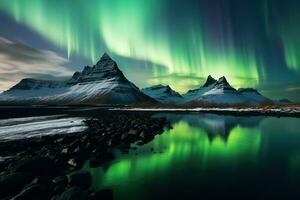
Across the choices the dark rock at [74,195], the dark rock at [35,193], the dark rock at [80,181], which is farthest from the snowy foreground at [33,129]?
the dark rock at [74,195]

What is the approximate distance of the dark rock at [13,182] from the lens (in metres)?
16.9

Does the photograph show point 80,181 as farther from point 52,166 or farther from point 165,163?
point 165,163

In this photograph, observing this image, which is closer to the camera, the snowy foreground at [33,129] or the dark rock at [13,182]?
the dark rock at [13,182]

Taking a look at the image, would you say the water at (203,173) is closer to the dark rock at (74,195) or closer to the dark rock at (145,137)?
the dark rock at (74,195)

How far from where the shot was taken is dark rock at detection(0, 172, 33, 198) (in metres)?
16.9

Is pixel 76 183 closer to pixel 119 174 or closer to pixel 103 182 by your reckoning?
pixel 103 182

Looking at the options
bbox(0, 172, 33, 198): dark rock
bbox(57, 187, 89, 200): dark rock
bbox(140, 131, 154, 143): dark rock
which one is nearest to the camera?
bbox(57, 187, 89, 200): dark rock

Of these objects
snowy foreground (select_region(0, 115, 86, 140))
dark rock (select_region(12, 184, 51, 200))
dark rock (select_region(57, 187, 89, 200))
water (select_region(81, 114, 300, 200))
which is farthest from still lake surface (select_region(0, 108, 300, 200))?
snowy foreground (select_region(0, 115, 86, 140))

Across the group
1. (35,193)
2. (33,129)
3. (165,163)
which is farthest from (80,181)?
(33,129)

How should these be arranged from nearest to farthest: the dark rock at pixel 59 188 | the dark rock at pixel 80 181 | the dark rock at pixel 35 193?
1. the dark rock at pixel 35 193
2. the dark rock at pixel 59 188
3. the dark rock at pixel 80 181

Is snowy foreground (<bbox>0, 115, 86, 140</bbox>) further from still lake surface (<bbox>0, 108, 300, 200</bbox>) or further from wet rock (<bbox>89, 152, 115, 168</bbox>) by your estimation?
still lake surface (<bbox>0, 108, 300, 200</bbox>)

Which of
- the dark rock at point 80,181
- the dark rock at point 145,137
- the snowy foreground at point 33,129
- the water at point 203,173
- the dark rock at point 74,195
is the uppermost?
the snowy foreground at point 33,129

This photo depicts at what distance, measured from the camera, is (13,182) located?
17.6 m

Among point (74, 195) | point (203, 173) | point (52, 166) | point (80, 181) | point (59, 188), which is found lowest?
point (203, 173)
